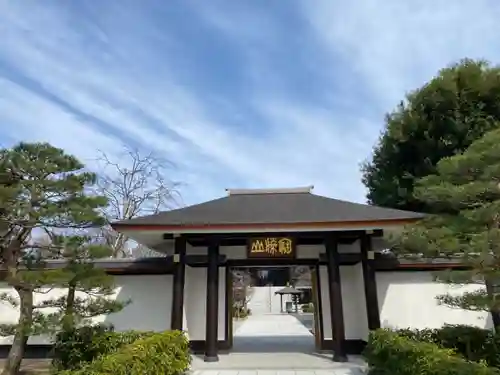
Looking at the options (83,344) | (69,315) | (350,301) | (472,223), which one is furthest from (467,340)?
(83,344)

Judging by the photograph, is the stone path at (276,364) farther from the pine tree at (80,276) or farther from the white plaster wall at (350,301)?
the pine tree at (80,276)

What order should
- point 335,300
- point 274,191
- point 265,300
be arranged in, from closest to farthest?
point 335,300, point 274,191, point 265,300

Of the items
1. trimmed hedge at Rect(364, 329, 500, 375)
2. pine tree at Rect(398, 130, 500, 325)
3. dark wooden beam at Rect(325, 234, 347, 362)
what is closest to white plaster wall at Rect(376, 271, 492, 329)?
dark wooden beam at Rect(325, 234, 347, 362)

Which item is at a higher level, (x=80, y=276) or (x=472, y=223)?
(x=472, y=223)

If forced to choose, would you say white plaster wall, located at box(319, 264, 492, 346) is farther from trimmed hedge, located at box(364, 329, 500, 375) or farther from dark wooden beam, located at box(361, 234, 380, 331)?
trimmed hedge, located at box(364, 329, 500, 375)

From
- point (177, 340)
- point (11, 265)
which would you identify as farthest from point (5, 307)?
point (177, 340)

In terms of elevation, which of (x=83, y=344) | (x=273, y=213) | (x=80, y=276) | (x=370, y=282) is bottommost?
(x=83, y=344)

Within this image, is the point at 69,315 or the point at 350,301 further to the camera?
the point at 350,301

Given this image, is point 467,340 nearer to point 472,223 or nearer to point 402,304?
point 472,223

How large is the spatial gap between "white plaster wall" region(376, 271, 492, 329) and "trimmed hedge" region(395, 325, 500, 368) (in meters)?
1.99

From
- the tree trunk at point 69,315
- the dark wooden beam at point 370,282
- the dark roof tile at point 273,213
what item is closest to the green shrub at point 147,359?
the tree trunk at point 69,315

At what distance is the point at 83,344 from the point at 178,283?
73.7 inches

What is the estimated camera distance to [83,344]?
5906 millimetres

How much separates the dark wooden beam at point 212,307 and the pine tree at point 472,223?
3.49 m
